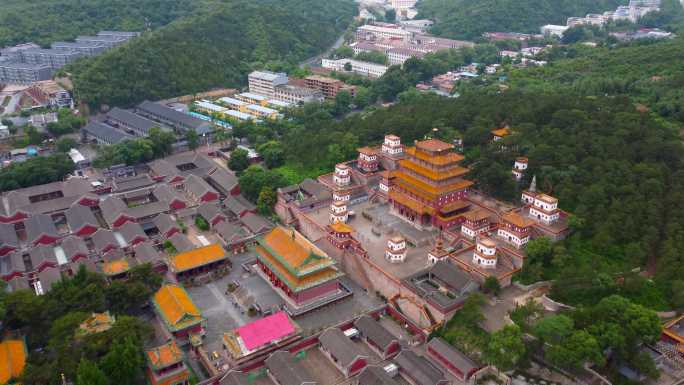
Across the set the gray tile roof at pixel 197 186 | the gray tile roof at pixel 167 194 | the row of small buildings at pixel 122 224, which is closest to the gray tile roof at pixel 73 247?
the row of small buildings at pixel 122 224

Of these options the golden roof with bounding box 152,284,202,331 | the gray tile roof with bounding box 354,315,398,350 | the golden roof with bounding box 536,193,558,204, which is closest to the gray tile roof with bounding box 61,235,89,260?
the golden roof with bounding box 152,284,202,331

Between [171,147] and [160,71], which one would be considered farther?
[160,71]

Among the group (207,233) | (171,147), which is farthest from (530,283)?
(171,147)

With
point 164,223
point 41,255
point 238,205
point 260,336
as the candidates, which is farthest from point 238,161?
point 260,336

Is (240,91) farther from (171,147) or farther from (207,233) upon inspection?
(207,233)

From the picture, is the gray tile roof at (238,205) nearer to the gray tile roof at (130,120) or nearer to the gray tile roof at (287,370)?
the gray tile roof at (287,370)
